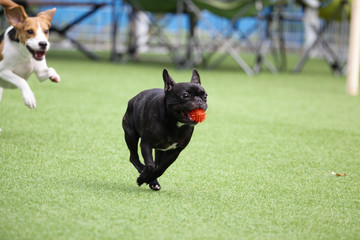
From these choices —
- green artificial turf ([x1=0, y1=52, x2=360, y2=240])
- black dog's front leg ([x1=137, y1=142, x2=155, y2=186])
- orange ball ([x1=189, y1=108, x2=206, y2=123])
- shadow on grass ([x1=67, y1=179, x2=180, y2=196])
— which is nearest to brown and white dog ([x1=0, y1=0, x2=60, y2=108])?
green artificial turf ([x1=0, y1=52, x2=360, y2=240])

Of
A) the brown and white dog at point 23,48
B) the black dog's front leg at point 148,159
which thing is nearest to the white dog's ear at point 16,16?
the brown and white dog at point 23,48

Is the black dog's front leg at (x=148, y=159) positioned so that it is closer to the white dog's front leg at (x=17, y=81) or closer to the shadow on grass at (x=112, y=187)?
the shadow on grass at (x=112, y=187)

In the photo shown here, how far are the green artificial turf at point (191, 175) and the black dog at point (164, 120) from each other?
16 cm

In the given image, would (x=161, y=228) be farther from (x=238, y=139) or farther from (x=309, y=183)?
(x=238, y=139)

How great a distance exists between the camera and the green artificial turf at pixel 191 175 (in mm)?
2088

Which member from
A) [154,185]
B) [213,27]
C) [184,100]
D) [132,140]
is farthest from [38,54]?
[213,27]

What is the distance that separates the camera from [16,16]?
3346mm

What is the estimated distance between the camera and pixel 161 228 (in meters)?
2.04

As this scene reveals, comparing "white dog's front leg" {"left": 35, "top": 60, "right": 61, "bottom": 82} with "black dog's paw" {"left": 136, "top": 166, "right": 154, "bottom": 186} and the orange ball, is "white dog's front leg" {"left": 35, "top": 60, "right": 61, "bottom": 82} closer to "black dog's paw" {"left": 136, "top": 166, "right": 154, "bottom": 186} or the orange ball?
"black dog's paw" {"left": 136, "top": 166, "right": 154, "bottom": 186}

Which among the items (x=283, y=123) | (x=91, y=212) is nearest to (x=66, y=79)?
(x=283, y=123)

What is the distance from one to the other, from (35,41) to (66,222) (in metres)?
1.52

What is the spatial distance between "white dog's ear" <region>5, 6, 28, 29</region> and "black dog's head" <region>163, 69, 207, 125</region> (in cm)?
143

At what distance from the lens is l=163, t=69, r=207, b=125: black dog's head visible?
229cm

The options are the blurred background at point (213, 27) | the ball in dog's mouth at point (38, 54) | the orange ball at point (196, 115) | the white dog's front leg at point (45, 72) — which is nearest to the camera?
the orange ball at point (196, 115)
